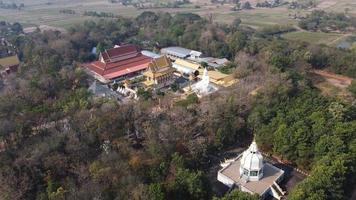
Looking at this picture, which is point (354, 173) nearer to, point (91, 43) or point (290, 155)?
point (290, 155)

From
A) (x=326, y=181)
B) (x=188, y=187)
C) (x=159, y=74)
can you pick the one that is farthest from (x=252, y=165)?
(x=159, y=74)

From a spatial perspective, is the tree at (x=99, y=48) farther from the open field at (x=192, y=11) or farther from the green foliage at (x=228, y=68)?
the open field at (x=192, y=11)

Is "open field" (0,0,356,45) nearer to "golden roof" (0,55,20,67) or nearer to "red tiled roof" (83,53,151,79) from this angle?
"red tiled roof" (83,53,151,79)

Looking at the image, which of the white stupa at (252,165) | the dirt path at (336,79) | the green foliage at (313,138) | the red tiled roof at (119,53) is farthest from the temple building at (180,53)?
the white stupa at (252,165)

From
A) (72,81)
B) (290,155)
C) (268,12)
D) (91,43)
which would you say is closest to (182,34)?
(91,43)

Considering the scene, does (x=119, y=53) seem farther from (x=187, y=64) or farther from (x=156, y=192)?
(x=156, y=192)

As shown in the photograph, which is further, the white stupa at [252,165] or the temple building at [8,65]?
the temple building at [8,65]

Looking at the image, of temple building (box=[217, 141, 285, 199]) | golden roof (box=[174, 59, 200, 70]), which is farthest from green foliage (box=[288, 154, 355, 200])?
golden roof (box=[174, 59, 200, 70])
